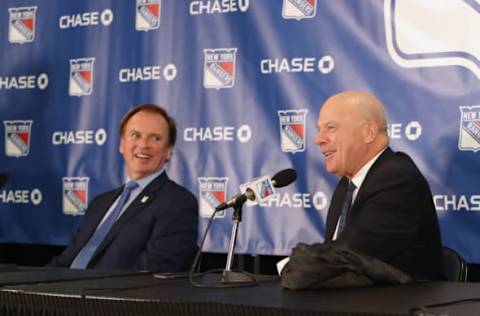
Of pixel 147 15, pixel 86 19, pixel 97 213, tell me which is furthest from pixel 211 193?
pixel 86 19

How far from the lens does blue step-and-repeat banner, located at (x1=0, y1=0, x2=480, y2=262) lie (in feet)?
13.0

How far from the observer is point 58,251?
5266mm

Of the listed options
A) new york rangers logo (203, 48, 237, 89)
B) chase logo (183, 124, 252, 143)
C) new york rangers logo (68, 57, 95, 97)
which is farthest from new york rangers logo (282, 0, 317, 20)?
new york rangers logo (68, 57, 95, 97)

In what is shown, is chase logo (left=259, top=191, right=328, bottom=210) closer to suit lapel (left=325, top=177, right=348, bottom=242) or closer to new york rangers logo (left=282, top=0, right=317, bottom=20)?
suit lapel (left=325, top=177, right=348, bottom=242)

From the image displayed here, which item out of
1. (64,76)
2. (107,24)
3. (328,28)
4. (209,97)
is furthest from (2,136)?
(328,28)

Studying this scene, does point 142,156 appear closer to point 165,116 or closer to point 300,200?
point 165,116

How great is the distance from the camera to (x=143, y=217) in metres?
4.01

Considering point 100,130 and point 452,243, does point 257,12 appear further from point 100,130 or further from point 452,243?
point 452,243

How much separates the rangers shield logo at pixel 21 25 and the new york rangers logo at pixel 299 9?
159cm

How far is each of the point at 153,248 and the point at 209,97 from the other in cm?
101

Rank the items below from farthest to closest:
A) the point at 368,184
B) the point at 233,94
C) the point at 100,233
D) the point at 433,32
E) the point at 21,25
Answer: the point at 21,25
the point at 233,94
the point at 100,233
the point at 433,32
the point at 368,184

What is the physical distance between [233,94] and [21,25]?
1.48 m

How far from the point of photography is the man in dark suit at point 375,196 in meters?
3.25

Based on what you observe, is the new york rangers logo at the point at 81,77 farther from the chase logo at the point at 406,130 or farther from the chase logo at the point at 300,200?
the chase logo at the point at 406,130
